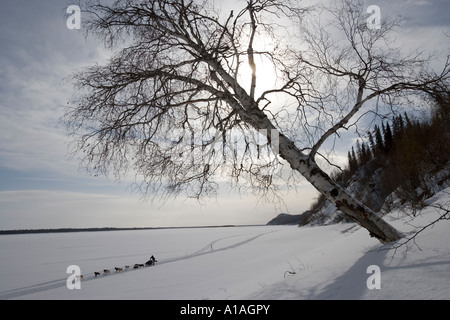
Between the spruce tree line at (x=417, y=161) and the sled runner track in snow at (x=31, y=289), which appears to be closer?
the sled runner track in snow at (x=31, y=289)

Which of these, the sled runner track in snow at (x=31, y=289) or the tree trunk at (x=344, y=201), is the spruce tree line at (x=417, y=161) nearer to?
the tree trunk at (x=344, y=201)

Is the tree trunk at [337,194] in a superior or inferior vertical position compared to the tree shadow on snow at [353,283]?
superior

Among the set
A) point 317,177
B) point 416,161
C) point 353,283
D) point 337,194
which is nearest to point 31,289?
point 317,177

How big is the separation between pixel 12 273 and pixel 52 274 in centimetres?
277

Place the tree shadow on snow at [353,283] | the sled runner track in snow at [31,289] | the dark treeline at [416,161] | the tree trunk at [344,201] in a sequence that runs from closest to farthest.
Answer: the tree shadow on snow at [353,283]
the tree trunk at [344,201]
the sled runner track in snow at [31,289]
the dark treeline at [416,161]

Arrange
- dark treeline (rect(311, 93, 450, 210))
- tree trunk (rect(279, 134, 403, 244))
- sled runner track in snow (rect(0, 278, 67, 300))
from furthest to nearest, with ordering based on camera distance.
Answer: dark treeline (rect(311, 93, 450, 210)), sled runner track in snow (rect(0, 278, 67, 300)), tree trunk (rect(279, 134, 403, 244))

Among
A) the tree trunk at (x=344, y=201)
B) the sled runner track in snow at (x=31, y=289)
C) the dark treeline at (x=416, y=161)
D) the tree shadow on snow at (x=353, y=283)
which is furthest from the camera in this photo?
the dark treeline at (x=416, y=161)

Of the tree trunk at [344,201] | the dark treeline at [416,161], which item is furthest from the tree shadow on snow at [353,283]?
the dark treeline at [416,161]

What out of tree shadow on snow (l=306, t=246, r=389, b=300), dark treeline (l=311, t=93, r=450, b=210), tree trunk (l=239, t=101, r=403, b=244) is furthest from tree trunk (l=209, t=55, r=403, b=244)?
dark treeline (l=311, t=93, r=450, b=210)

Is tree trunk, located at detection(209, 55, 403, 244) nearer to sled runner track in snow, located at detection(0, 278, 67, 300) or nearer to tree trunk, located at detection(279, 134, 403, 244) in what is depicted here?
tree trunk, located at detection(279, 134, 403, 244)

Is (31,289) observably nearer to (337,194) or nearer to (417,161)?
(337,194)

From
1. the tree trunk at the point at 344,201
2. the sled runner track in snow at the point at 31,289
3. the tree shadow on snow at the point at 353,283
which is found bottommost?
the tree shadow on snow at the point at 353,283
